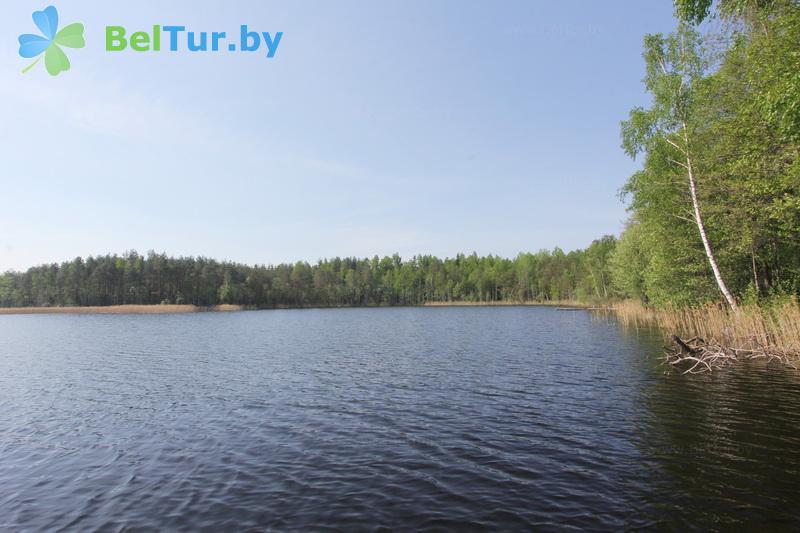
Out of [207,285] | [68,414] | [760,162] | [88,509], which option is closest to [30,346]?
[68,414]

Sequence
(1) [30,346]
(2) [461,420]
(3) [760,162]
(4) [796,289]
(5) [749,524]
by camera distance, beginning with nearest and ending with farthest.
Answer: (5) [749,524], (2) [461,420], (3) [760,162], (4) [796,289], (1) [30,346]

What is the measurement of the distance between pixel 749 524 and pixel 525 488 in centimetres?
405

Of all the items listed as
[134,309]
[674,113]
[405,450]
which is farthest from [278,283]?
[405,450]

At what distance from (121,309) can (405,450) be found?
13354cm

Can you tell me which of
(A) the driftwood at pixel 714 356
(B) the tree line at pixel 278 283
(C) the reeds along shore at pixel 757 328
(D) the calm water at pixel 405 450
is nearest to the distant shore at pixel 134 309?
(B) the tree line at pixel 278 283

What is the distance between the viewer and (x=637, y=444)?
12.4 metres

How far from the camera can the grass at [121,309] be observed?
119 meters

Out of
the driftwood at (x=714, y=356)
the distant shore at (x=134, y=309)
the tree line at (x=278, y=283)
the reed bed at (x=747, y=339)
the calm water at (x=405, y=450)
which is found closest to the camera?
the calm water at (x=405, y=450)

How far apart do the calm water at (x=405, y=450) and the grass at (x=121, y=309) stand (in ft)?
348

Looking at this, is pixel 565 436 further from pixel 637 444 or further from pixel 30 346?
pixel 30 346

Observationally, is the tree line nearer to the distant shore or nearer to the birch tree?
the distant shore

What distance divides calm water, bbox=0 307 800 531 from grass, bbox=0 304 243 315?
348 feet

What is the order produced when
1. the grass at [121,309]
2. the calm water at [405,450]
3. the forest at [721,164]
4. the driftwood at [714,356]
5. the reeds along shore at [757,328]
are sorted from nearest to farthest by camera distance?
the calm water at [405,450]
the forest at [721,164]
the reeds along shore at [757,328]
the driftwood at [714,356]
the grass at [121,309]

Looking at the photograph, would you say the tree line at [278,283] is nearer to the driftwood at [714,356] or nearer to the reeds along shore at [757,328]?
the reeds along shore at [757,328]
